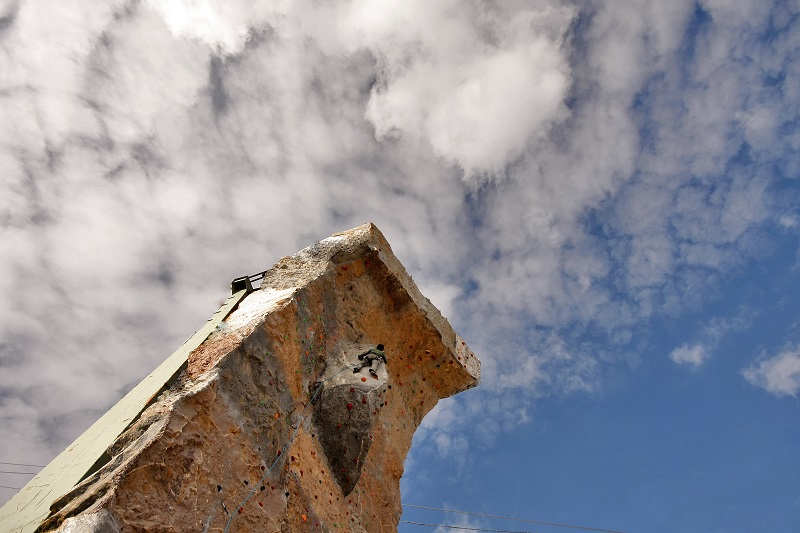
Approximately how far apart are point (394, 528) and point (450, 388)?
2877mm

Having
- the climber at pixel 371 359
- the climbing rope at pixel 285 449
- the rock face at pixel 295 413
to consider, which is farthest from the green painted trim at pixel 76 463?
the climber at pixel 371 359

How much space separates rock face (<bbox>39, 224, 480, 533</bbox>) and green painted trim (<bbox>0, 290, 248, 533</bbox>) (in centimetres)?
68

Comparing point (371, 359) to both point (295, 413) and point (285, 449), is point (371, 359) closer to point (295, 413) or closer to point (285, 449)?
point (295, 413)

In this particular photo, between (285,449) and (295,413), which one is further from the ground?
(295,413)

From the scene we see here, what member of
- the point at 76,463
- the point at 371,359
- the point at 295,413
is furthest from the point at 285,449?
the point at 76,463

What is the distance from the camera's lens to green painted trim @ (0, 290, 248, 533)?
527 centimetres

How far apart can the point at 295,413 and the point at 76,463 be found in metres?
2.57

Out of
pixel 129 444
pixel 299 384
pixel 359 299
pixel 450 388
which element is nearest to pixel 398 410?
pixel 450 388

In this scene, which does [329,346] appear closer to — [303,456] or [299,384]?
[299,384]

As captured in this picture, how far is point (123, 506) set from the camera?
13.9 feet

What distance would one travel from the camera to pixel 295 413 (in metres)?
6.55

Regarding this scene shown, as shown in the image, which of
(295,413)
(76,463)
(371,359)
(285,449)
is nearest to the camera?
(76,463)

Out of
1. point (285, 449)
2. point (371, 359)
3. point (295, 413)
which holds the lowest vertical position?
point (285, 449)

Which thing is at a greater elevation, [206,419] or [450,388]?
[450,388]
